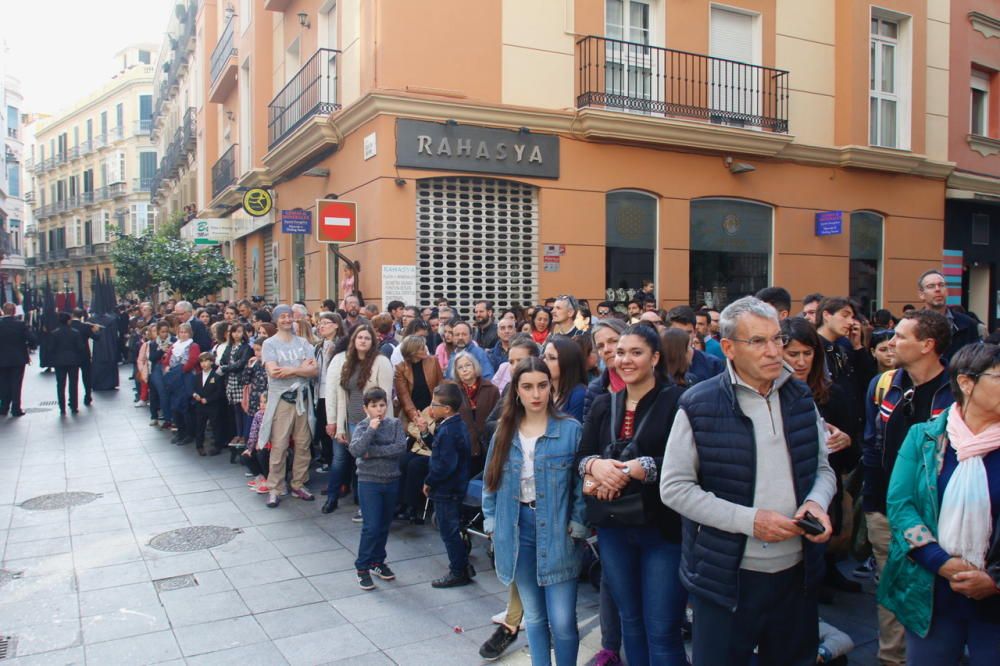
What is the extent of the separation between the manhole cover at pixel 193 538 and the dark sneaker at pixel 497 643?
10.3ft

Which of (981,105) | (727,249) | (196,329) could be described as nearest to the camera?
(196,329)

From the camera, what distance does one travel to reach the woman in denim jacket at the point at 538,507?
3992 mm

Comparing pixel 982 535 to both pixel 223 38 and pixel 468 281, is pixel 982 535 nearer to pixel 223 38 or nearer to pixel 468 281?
pixel 468 281

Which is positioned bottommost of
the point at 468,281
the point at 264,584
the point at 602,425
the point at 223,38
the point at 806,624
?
the point at 264,584

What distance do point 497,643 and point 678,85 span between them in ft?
38.7

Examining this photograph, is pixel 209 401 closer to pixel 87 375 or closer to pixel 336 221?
pixel 336 221

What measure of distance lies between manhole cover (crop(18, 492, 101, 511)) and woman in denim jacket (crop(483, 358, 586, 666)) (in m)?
5.82

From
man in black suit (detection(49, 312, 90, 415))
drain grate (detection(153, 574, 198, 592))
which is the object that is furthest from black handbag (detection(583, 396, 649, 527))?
man in black suit (detection(49, 312, 90, 415))

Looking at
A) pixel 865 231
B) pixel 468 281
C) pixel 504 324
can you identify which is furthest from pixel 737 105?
pixel 504 324

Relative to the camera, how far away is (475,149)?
12.4 metres

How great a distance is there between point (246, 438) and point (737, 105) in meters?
10.7

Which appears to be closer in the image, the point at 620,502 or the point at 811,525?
the point at 811,525

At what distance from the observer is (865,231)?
16.2 metres

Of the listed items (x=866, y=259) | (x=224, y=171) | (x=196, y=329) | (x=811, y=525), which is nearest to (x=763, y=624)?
(x=811, y=525)
